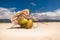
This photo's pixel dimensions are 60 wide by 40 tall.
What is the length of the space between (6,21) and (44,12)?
0.33 meters

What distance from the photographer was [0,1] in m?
1.43

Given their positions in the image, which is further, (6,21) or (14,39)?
(6,21)

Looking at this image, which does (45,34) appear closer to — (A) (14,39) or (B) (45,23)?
(B) (45,23)

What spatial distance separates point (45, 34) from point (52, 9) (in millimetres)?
227

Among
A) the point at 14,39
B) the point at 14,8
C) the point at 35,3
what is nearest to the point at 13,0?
the point at 14,8

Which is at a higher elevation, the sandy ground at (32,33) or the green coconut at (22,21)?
the green coconut at (22,21)

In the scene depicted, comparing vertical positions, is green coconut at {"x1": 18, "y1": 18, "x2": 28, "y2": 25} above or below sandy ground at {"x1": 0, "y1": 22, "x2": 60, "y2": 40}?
above

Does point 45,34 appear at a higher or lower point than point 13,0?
lower

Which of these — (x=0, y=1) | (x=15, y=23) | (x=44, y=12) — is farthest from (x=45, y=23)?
(x=0, y=1)

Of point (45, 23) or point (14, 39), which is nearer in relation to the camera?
point (14, 39)

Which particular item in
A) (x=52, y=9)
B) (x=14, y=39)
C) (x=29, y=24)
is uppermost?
(x=52, y=9)

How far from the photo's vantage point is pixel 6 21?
4.74 ft

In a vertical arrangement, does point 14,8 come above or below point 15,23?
above

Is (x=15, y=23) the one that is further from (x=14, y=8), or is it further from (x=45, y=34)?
(x=45, y=34)
